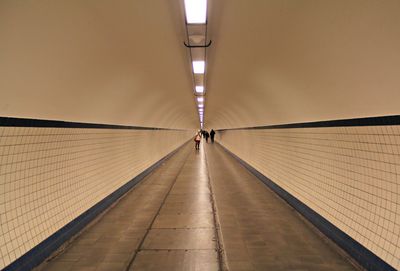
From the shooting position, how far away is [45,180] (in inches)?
131

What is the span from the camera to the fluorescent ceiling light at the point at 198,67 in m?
5.36

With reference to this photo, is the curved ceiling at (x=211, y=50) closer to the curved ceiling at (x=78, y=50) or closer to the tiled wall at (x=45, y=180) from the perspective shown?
the curved ceiling at (x=78, y=50)

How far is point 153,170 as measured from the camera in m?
10.2

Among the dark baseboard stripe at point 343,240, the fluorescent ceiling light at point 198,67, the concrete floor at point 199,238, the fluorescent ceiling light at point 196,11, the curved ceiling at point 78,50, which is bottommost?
the concrete floor at point 199,238

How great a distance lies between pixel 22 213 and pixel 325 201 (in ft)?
14.8

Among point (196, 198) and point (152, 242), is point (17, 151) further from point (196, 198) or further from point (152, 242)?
point (196, 198)

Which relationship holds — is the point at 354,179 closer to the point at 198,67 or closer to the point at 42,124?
the point at 198,67

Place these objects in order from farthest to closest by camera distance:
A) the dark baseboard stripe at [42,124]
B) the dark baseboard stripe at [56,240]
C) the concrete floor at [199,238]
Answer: the concrete floor at [199,238], the dark baseboard stripe at [56,240], the dark baseboard stripe at [42,124]

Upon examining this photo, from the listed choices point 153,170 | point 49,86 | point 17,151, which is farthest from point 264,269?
point 153,170

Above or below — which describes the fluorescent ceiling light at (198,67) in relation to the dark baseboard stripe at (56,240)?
above

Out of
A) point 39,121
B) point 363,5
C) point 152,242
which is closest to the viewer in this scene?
point 363,5

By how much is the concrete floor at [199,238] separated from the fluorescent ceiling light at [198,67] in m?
3.25

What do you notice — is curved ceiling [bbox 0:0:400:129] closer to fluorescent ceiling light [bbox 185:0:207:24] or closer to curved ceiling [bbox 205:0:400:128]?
curved ceiling [bbox 205:0:400:128]

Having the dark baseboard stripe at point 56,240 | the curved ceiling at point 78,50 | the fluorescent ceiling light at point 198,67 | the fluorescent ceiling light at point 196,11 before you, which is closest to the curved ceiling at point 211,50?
the curved ceiling at point 78,50
